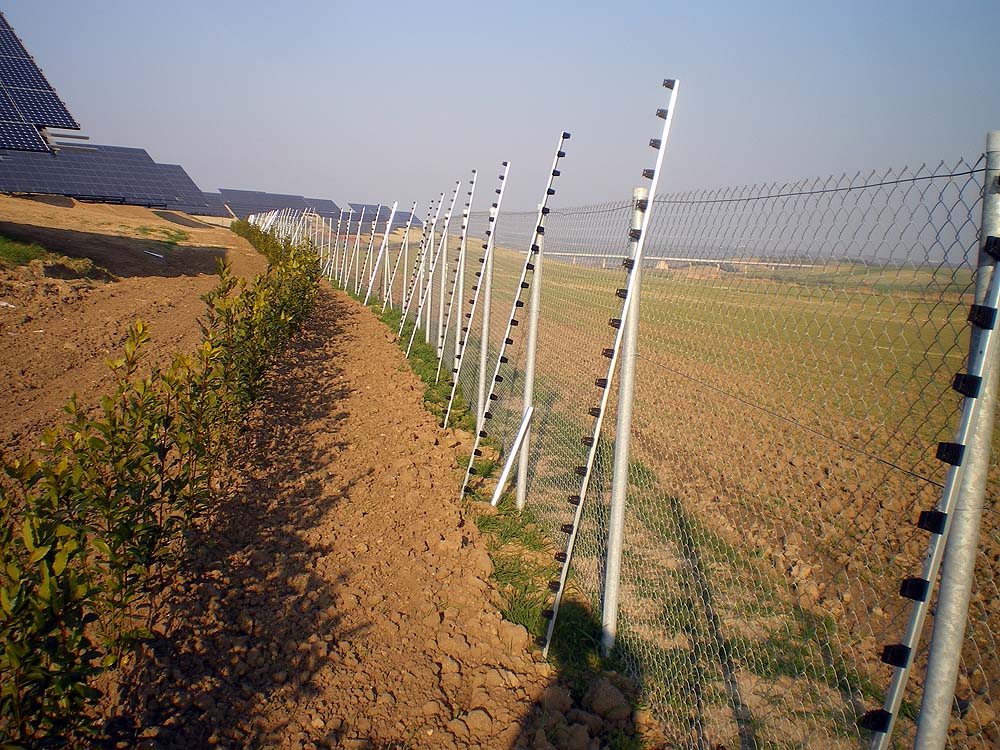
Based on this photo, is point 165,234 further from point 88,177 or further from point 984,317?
point 984,317

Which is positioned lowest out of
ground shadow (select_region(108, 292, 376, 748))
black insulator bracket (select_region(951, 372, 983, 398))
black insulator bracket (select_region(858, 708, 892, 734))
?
Result: ground shadow (select_region(108, 292, 376, 748))

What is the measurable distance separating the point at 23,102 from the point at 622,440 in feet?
47.4

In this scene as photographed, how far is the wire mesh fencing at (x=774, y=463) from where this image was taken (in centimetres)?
→ 200

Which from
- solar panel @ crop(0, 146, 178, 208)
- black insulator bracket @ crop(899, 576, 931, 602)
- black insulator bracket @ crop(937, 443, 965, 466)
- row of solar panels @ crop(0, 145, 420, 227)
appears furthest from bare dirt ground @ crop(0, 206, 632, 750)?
solar panel @ crop(0, 146, 178, 208)

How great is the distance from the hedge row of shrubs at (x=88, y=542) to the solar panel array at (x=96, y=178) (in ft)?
55.8

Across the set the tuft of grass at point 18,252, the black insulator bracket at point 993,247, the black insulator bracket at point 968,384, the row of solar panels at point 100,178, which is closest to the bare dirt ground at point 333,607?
the black insulator bracket at point 968,384

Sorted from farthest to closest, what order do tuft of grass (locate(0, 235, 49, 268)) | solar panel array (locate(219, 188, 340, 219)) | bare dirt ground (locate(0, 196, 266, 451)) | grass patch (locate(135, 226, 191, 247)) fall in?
solar panel array (locate(219, 188, 340, 219)) → grass patch (locate(135, 226, 191, 247)) → tuft of grass (locate(0, 235, 49, 268)) → bare dirt ground (locate(0, 196, 266, 451))

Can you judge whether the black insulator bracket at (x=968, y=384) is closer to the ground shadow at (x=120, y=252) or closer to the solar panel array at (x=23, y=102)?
the ground shadow at (x=120, y=252)

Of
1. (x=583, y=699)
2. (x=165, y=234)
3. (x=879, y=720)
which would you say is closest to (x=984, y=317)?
(x=879, y=720)

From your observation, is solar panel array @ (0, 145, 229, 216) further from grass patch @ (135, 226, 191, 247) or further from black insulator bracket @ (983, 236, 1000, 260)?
black insulator bracket @ (983, 236, 1000, 260)

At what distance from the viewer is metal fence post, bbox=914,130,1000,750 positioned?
158 cm

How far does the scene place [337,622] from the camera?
11.0 feet

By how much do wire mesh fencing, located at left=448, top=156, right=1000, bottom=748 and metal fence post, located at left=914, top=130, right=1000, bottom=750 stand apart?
83mm

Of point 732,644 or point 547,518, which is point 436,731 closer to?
point 732,644
